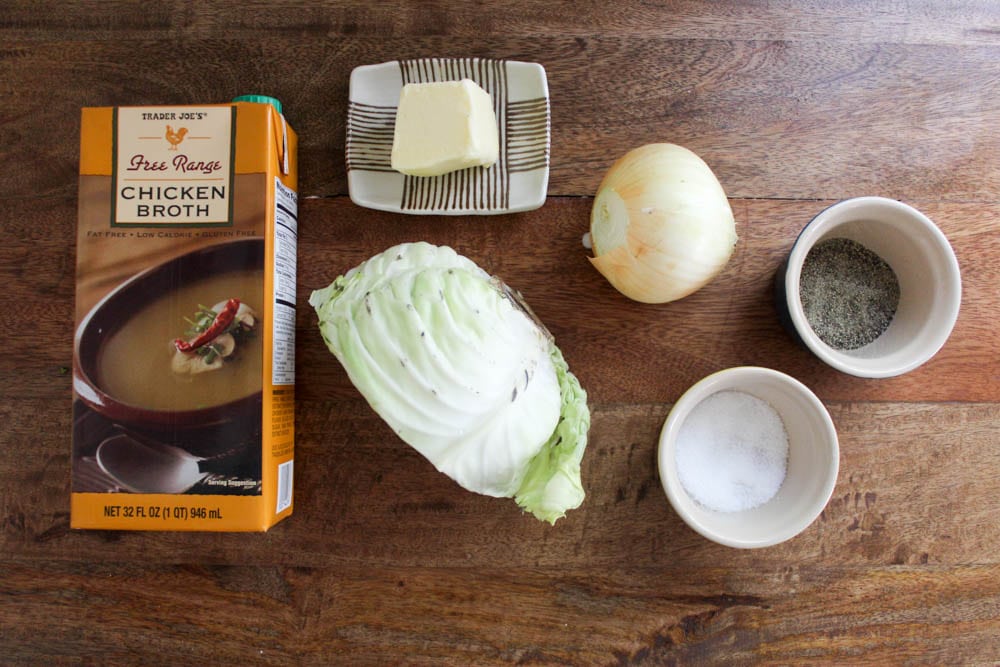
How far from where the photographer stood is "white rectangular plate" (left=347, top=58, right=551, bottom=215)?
735 millimetres

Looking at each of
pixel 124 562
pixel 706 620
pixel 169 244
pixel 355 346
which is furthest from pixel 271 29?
pixel 706 620

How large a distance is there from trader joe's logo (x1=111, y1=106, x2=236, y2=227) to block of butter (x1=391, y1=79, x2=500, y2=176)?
181 millimetres

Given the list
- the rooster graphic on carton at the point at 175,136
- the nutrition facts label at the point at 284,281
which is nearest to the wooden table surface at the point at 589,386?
the nutrition facts label at the point at 284,281

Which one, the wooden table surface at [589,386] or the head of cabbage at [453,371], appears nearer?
the head of cabbage at [453,371]

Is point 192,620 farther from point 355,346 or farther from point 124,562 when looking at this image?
point 355,346

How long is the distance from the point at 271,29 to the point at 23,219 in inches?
15.1

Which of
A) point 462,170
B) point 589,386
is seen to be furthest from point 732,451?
point 462,170

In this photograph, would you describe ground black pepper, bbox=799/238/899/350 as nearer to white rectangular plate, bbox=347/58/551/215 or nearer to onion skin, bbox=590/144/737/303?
onion skin, bbox=590/144/737/303

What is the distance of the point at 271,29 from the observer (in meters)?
0.77

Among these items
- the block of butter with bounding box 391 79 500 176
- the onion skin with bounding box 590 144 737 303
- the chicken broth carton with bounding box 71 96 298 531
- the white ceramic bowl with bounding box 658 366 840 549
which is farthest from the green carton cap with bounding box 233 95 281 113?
the white ceramic bowl with bounding box 658 366 840 549

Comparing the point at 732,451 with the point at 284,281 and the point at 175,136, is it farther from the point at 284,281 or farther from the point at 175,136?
the point at 175,136

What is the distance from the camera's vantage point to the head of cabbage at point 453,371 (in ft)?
1.97

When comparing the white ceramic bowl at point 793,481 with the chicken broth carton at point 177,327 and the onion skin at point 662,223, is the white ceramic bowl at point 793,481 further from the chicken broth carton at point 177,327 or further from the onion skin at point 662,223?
the chicken broth carton at point 177,327

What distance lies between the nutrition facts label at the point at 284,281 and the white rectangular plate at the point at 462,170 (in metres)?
0.08
